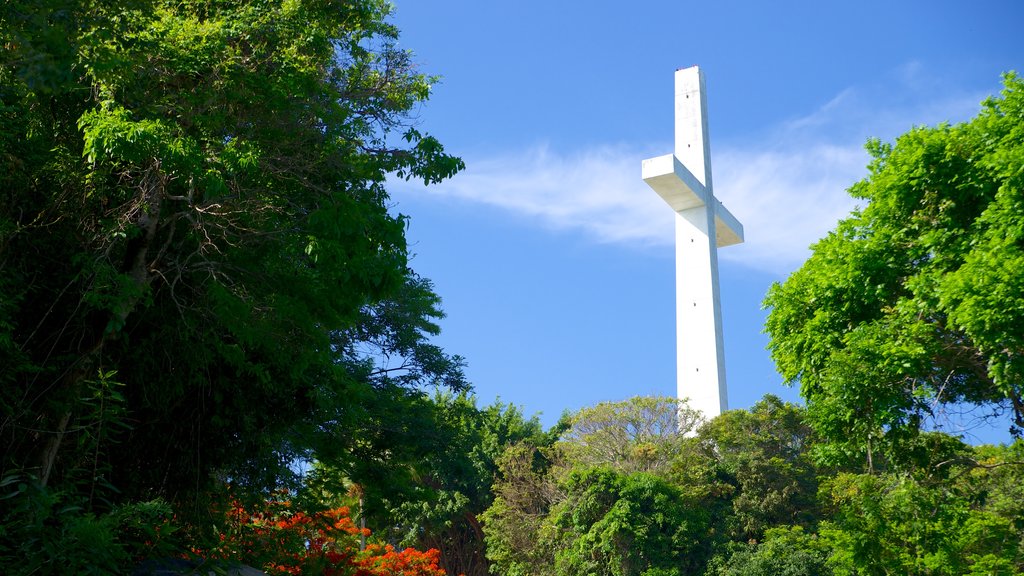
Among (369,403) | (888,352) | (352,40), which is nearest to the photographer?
(352,40)

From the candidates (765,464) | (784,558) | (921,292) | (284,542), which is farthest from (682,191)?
(284,542)

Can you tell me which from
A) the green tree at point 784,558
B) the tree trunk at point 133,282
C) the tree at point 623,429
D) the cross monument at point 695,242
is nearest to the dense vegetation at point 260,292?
the tree trunk at point 133,282

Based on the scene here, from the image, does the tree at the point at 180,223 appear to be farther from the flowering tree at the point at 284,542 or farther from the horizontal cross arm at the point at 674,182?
the horizontal cross arm at the point at 674,182

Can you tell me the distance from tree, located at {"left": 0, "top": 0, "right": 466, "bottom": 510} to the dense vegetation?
32mm

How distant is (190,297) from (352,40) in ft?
9.66

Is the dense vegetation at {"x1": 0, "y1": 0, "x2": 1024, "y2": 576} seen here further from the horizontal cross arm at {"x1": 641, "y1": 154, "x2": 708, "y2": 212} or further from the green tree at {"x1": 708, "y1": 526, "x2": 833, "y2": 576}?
the horizontal cross arm at {"x1": 641, "y1": 154, "x2": 708, "y2": 212}

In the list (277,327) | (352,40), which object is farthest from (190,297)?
(352,40)

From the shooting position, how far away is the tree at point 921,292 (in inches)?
413

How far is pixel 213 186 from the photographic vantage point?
7.57 m

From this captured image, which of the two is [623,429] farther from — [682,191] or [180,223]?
[180,223]

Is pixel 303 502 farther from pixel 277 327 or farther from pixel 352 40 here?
pixel 352 40

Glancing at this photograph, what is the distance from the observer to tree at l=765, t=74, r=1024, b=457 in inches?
413

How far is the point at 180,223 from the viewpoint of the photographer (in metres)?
9.10

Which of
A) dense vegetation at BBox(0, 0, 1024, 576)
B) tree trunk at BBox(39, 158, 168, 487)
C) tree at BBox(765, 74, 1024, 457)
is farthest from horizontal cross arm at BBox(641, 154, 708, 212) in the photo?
tree trunk at BBox(39, 158, 168, 487)
